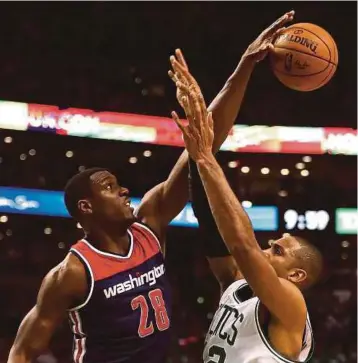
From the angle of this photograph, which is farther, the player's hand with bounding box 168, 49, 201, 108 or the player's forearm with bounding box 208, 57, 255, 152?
the player's forearm with bounding box 208, 57, 255, 152

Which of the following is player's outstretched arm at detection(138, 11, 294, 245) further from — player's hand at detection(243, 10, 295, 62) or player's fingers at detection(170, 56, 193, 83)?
player's fingers at detection(170, 56, 193, 83)

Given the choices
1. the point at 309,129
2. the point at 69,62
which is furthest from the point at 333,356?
the point at 69,62

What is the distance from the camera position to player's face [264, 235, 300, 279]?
3279 millimetres

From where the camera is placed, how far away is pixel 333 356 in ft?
45.2

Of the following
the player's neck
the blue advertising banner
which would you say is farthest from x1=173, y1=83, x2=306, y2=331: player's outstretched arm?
the blue advertising banner

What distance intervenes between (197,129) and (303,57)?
31.2 inches

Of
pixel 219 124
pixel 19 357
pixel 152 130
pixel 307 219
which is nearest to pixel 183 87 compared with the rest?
pixel 219 124

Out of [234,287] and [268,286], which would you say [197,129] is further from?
[234,287]

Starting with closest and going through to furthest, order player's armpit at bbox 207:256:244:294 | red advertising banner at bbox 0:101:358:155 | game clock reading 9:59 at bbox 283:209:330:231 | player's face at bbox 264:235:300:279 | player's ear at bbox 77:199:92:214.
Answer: player's face at bbox 264:235:300:279 < player's ear at bbox 77:199:92:214 < player's armpit at bbox 207:256:244:294 < red advertising banner at bbox 0:101:358:155 < game clock reading 9:59 at bbox 283:209:330:231

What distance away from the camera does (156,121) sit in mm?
16188

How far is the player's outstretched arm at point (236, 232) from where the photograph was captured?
290cm

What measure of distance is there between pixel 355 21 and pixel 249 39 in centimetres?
253

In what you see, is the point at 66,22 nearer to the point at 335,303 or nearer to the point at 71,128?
the point at 71,128

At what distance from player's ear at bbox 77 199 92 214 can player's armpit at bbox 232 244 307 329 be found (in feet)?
2.86
